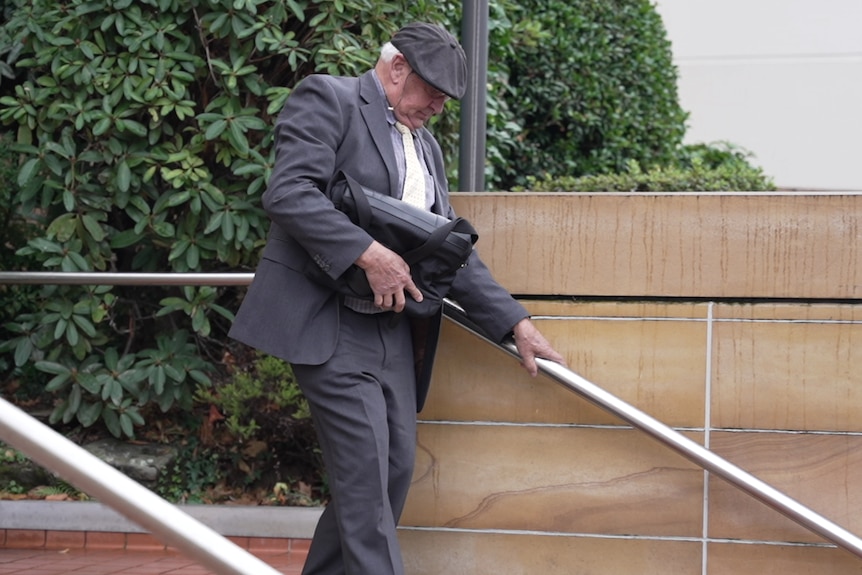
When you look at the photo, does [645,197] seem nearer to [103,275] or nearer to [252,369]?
[103,275]

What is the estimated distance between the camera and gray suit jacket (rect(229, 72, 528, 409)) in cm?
288

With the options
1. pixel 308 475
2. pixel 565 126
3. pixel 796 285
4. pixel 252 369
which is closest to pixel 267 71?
pixel 252 369

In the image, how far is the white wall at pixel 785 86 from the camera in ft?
36.9

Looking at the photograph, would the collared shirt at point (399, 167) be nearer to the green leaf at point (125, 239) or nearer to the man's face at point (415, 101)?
the man's face at point (415, 101)

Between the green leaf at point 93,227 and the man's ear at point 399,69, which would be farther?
the green leaf at point 93,227

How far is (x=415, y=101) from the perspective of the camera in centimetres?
311

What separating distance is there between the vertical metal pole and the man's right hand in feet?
6.22

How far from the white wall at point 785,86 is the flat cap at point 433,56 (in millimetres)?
8595

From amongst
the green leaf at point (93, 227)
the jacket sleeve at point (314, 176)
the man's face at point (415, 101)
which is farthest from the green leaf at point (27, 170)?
the man's face at point (415, 101)

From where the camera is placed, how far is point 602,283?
3523 millimetres

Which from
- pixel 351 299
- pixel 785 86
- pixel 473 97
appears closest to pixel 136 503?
pixel 351 299

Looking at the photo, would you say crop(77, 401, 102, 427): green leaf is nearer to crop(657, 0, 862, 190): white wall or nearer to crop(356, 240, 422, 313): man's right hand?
crop(356, 240, 422, 313): man's right hand

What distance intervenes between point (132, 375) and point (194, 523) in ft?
12.5

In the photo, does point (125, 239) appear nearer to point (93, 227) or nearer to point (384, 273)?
point (93, 227)
